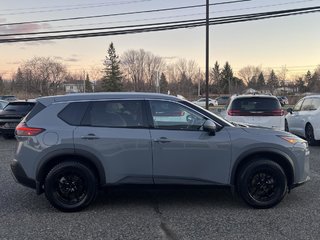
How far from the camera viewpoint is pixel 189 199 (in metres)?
6.75

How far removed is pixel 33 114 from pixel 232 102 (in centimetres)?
734

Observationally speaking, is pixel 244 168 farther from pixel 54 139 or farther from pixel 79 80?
pixel 79 80

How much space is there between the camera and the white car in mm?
12684

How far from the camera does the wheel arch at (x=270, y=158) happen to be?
6.15 metres

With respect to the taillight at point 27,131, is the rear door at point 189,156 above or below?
below

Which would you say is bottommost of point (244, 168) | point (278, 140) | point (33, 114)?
point (244, 168)

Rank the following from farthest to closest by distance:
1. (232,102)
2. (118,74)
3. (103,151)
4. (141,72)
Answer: (141,72), (118,74), (232,102), (103,151)

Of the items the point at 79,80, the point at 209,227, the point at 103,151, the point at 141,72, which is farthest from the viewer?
the point at 79,80

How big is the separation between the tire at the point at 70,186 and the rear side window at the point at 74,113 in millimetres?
610

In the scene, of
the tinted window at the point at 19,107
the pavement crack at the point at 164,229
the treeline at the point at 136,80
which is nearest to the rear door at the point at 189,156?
the pavement crack at the point at 164,229

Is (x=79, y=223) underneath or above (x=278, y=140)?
underneath

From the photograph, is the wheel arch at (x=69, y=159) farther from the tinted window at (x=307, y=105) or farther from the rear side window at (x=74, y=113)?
the tinted window at (x=307, y=105)

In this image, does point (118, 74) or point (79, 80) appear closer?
point (118, 74)

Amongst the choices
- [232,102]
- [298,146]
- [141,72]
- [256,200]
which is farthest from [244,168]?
[141,72]
